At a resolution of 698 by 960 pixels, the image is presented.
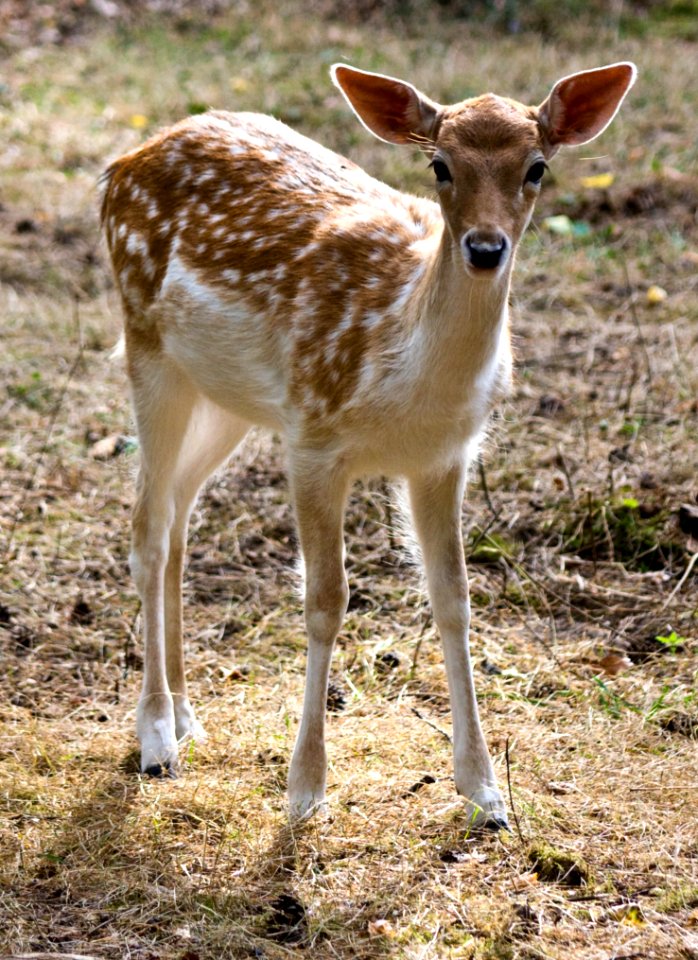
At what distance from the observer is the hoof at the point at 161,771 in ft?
14.7

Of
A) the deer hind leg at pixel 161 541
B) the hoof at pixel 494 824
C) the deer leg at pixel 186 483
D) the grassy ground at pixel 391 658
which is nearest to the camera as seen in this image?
the grassy ground at pixel 391 658

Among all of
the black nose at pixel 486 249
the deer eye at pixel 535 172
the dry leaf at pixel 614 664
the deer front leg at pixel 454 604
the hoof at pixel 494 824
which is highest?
the deer eye at pixel 535 172

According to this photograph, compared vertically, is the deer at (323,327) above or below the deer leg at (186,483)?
above

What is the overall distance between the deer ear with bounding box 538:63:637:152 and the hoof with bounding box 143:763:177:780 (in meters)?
2.38

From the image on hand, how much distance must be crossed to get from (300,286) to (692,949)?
7.55ft

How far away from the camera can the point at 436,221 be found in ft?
14.6

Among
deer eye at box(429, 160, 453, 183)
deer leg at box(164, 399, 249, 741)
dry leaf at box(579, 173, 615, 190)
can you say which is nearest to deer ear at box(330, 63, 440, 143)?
deer eye at box(429, 160, 453, 183)

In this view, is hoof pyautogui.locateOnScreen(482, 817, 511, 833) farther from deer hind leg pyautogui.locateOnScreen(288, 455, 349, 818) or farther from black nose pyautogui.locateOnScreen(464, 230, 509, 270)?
black nose pyautogui.locateOnScreen(464, 230, 509, 270)

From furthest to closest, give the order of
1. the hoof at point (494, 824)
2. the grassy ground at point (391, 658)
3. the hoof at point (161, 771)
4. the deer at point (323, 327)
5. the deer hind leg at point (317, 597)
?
the hoof at point (161, 771) → the deer hind leg at point (317, 597) → the hoof at point (494, 824) → the deer at point (323, 327) → the grassy ground at point (391, 658)

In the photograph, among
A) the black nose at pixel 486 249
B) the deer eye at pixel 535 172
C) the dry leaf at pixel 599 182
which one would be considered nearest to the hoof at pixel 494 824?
the black nose at pixel 486 249

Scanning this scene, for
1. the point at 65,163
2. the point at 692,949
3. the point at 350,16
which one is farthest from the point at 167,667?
the point at 350,16

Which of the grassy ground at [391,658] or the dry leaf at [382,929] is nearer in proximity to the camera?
the dry leaf at [382,929]

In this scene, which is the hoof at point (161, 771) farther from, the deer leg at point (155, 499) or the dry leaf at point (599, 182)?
the dry leaf at point (599, 182)

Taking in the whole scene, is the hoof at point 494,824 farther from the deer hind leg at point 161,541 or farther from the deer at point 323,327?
the deer hind leg at point 161,541
